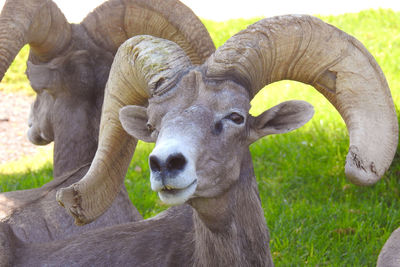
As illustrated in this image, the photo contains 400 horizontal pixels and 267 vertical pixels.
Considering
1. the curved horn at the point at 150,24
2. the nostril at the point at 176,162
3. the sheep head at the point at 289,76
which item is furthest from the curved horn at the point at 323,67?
the curved horn at the point at 150,24

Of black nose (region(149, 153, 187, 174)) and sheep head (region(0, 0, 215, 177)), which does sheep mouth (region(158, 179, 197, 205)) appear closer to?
black nose (region(149, 153, 187, 174))

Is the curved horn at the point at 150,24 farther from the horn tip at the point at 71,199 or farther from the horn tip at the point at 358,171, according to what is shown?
the horn tip at the point at 358,171

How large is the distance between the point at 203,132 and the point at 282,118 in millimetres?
591

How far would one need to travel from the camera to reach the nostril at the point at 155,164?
3117mm

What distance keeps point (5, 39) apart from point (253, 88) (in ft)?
6.22

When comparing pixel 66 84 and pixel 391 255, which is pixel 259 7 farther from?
pixel 391 255

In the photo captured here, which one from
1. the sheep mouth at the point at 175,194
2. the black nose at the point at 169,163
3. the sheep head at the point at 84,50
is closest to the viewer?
the black nose at the point at 169,163

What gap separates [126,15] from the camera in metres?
5.51

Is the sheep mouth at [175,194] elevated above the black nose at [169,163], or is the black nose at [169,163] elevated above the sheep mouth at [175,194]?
the black nose at [169,163]

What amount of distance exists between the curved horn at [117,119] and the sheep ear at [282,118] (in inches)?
19.8

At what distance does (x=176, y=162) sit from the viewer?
316 cm

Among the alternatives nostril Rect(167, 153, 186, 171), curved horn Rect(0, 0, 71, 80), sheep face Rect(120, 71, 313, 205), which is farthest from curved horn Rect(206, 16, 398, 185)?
curved horn Rect(0, 0, 71, 80)

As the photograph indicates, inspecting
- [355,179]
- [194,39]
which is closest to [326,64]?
[355,179]

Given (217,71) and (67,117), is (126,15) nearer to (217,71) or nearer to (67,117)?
(67,117)
